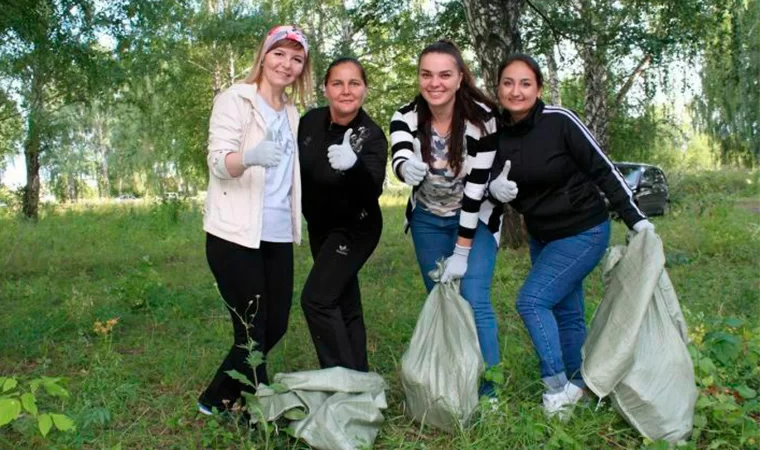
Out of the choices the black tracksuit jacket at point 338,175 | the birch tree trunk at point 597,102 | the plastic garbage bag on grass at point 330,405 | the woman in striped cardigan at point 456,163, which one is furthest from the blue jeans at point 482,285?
the birch tree trunk at point 597,102

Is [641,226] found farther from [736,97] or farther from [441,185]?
[736,97]

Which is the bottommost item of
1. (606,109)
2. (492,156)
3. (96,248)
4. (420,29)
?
(96,248)

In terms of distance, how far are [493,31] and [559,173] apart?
432 cm

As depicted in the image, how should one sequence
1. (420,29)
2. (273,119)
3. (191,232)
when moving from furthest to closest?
(191,232) → (420,29) → (273,119)

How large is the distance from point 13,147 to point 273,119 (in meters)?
13.2

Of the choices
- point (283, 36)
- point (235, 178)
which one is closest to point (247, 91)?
point (283, 36)

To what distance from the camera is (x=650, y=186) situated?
14.3 metres

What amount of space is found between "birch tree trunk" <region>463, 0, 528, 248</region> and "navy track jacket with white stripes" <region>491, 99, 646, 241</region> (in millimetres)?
4019

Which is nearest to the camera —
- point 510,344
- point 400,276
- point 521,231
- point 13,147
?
point 510,344

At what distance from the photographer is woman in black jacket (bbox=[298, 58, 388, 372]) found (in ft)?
10.1

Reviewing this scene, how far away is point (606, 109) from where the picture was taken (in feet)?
43.8

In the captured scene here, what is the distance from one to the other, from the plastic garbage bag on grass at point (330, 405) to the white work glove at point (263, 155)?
0.94m

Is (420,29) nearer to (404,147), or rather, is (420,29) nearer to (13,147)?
(404,147)

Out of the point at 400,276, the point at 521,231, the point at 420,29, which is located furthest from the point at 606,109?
the point at 400,276
